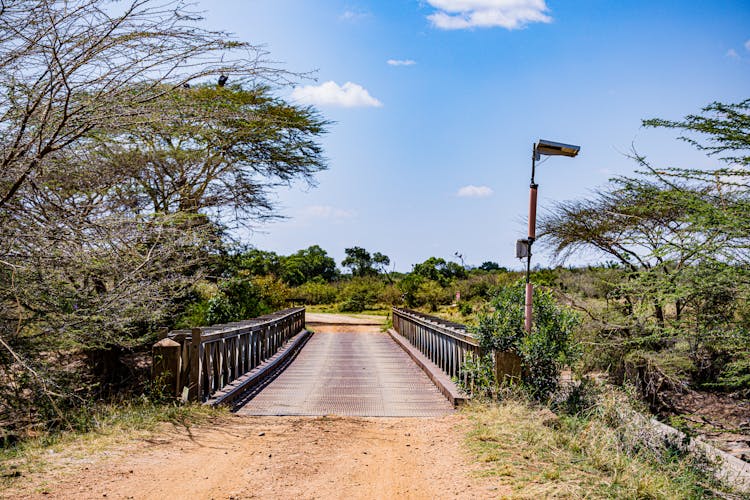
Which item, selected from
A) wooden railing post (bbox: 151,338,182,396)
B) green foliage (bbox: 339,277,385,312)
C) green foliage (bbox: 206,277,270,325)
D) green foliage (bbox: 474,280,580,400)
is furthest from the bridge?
green foliage (bbox: 339,277,385,312)

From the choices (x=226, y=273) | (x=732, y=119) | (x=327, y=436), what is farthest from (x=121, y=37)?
(x=226, y=273)

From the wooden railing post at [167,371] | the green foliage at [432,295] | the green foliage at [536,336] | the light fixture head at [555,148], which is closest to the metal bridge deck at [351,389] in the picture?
the wooden railing post at [167,371]

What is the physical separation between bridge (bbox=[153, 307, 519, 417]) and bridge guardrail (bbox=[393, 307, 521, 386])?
19 mm

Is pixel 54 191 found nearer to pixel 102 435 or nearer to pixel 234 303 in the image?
pixel 102 435

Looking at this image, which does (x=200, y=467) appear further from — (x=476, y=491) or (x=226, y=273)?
(x=226, y=273)

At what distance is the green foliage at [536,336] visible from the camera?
8758 millimetres

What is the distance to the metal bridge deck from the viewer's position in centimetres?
930

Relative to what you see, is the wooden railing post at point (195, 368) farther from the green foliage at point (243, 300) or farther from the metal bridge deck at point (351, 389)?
the green foliage at point (243, 300)

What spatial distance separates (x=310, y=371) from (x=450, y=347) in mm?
3540

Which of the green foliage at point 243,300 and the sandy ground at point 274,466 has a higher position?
the green foliage at point 243,300

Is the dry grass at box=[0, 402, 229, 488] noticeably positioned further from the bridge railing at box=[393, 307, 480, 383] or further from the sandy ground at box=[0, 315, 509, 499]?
the bridge railing at box=[393, 307, 480, 383]

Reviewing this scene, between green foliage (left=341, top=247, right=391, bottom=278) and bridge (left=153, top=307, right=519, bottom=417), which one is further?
green foliage (left=341, top=247, right=391, bottom=278)

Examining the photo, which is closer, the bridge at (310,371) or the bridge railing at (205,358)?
the bridge railing at (205,358)

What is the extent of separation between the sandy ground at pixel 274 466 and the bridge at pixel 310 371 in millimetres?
1261
